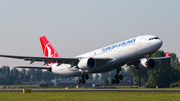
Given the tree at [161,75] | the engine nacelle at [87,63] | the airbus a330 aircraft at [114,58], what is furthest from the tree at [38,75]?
the engine nacelle at [87,63]

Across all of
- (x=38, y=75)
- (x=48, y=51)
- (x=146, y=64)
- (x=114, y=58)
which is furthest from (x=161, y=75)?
(x=114, y=58)

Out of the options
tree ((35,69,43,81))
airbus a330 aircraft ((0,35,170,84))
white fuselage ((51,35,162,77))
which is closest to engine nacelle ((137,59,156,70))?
airbus a330 aircraft ((0,35,170,84))

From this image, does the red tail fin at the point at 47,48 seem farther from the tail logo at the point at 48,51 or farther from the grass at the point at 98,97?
the grass at the point at 98,97

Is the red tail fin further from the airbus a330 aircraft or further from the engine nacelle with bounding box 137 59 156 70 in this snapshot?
the engine nacelle with bounding box 137 59 156 70

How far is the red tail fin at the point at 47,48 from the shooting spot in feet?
189

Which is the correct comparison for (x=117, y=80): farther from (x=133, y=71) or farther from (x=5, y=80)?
(x=5, y=80)

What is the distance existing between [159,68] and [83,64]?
67908 millimetres

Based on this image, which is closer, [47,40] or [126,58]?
[126,58]

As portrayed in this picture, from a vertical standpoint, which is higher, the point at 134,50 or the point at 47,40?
the point at 47,40

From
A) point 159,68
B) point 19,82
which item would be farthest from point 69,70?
point 19,82

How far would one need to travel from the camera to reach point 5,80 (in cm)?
11950

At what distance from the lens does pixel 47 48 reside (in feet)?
192

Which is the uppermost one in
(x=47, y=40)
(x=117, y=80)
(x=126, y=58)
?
(x=47, y=40)

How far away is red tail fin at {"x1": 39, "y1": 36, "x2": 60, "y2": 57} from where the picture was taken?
189 ft
